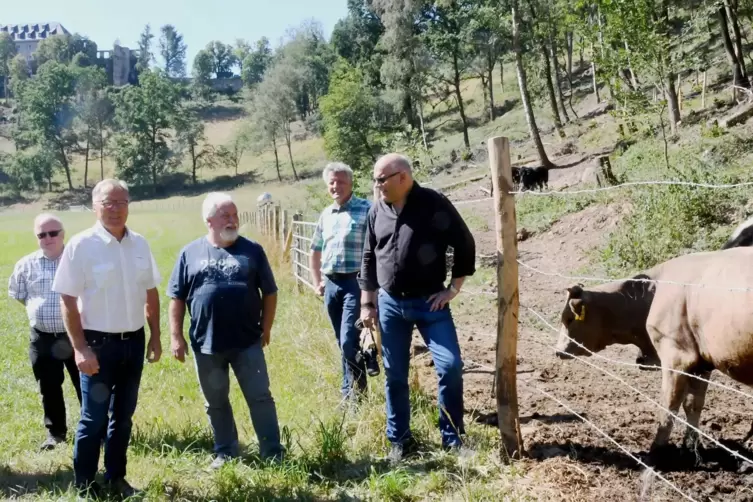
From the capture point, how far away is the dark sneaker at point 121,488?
12.5 feet

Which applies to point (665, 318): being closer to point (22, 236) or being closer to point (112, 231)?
point (112, 231)

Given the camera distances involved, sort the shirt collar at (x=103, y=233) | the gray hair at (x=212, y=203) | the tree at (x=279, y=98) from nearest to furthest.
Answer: the shirt collar at (x=103, y=233)
the gray hair at (x=212, y=203)
the tree at (x=279, y=98)

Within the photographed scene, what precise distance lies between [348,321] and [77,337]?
1939 mm

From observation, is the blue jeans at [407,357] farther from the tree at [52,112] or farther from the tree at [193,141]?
the tree at [52,112]

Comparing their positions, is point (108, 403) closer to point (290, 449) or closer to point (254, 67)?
point (290, 449)

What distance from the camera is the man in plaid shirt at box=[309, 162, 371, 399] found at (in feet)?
16.1

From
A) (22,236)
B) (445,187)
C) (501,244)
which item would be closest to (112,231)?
(501,244)

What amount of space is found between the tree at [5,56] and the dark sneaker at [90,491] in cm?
11191

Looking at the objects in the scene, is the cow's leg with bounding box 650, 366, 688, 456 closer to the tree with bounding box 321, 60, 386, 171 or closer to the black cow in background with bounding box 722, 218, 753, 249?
the black cow in background with bounding box 722, 218, 753, 249

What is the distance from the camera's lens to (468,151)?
31375 mm

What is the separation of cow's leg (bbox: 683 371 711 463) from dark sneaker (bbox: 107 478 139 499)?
3236 mm

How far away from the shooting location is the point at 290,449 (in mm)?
4316

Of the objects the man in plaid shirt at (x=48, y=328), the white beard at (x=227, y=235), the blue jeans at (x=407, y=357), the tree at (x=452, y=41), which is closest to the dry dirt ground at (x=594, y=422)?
the blue jeans at (x=407, y=357)

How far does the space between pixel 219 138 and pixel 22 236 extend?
46739 millimetres
